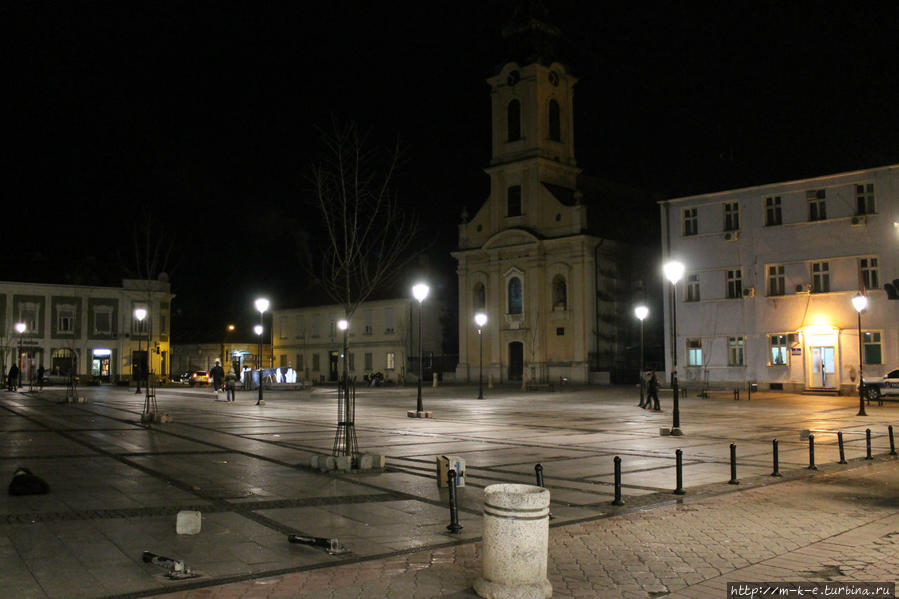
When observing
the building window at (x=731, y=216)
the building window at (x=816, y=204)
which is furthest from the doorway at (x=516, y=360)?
the building window at (x=816, y=204)

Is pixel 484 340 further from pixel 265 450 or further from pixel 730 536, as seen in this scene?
pixel 730 536

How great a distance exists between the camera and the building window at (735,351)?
157 feet

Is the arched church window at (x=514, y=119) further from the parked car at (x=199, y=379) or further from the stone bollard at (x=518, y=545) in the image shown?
the stone bollard at (x=518, y=545)

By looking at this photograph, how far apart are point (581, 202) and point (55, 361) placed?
4651 centimetres

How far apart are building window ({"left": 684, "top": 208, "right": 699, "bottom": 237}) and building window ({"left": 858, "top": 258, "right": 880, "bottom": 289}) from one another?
983 centimetres

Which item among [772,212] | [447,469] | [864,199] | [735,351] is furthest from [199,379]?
[447,469]

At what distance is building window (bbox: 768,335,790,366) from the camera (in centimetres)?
4573

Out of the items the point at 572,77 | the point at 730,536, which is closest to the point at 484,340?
the point at 572,77

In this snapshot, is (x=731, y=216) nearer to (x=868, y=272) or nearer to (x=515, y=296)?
(x=868, y=272)

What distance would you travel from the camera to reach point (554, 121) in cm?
6425

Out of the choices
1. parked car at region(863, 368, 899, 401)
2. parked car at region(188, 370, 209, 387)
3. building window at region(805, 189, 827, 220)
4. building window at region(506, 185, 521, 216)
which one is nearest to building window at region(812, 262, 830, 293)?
building window at region(805, 189, 827, 220)

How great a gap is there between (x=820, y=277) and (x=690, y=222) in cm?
870

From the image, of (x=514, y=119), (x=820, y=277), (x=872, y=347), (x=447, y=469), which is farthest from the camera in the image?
(x=514, y=119)

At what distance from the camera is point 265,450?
59.4 feet
